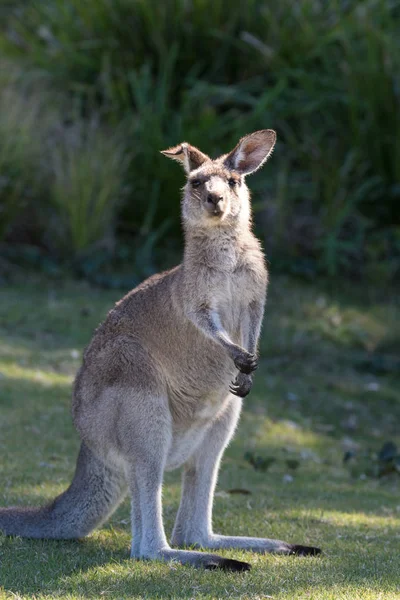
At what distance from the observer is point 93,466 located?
4.16 metres

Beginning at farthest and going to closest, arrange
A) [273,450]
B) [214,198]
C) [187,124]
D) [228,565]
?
[187,124] → [273,450] → [214,198] → [228,565]

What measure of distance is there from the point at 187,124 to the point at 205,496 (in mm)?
6799

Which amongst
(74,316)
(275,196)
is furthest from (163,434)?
(275,196)

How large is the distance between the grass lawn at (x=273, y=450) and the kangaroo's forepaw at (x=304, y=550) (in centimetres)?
7

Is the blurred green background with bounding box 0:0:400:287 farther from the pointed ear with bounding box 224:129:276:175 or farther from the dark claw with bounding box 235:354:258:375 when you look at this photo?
the dark claw with bounding box 235:354:258:375

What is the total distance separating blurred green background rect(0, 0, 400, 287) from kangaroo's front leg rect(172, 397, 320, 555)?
5665 mm

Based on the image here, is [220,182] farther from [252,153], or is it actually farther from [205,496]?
[205,496]

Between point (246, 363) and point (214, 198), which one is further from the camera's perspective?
point (214, 198)

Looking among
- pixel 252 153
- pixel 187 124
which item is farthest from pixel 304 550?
pixel 187 124

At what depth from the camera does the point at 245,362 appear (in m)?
3.97

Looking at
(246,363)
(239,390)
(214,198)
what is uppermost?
(214,198)

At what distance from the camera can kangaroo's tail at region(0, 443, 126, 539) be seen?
4.14 meters

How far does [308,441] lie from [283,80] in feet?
16.0

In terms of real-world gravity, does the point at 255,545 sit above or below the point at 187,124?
below
